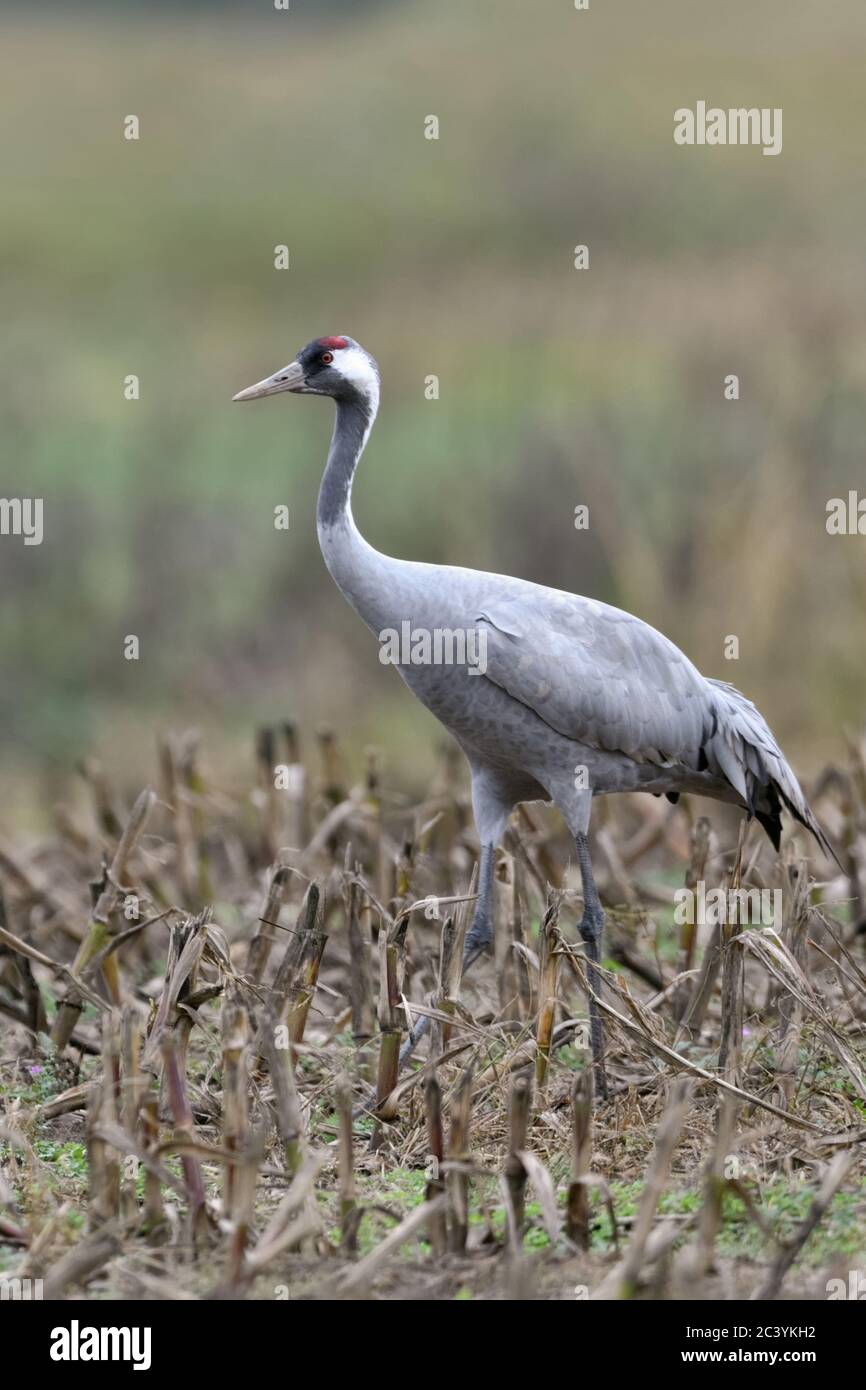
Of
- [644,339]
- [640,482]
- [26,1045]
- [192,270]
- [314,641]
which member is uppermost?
[192,270]

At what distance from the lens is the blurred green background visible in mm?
8719

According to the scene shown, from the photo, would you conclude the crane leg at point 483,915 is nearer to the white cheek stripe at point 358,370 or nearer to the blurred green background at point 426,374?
the white cheek stripe at point 358,370

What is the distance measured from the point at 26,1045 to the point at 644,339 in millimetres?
7487

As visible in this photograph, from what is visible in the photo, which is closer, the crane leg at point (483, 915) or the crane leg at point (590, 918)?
the crane leg at point (590, 918)

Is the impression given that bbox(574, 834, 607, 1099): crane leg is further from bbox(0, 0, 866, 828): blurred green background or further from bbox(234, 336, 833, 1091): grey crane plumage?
Answer: bbox(0, 0, 866, 828): blurred green background

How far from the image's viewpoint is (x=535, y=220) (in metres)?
14.3

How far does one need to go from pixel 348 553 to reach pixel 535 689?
53 centimetres

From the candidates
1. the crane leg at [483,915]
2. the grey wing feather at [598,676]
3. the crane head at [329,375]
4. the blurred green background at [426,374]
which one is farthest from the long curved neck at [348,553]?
the blurred green background at [426,374]

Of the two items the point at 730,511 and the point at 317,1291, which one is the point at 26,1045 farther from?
the point at 730,511

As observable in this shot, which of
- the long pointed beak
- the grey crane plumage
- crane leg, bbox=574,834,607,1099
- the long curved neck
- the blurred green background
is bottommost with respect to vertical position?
crane leg, bbox=574,834,607,1099

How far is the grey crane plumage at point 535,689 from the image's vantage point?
4.17 metres

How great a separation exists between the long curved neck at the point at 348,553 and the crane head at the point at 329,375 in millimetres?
124

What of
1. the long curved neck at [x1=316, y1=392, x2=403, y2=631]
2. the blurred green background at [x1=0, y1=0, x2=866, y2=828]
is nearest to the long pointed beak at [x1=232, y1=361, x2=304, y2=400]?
the long curved neck at [x1=316, y1=392, x2=403, y2=631]
